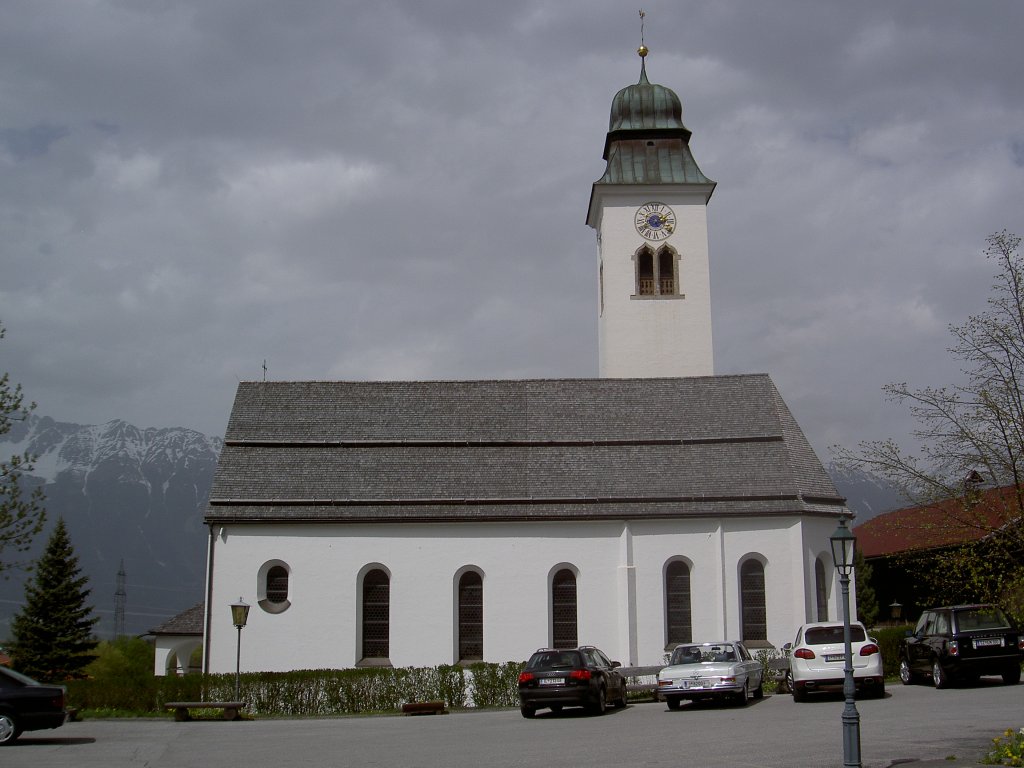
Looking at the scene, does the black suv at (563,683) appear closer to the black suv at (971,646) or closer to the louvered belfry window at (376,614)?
the black suv at (971,646)

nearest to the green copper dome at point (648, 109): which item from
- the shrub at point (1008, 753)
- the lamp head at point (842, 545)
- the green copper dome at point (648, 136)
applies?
the green copper dome at point (648, 136)

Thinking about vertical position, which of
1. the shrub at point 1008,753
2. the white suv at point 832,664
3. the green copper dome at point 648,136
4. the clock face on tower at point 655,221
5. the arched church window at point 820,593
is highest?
the green copper dome at point 648,136

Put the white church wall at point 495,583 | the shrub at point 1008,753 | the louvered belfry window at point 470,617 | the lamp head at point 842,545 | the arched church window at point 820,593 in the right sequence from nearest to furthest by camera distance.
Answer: the shrub at point 1008,753, the lamp head at point 842,545, the white church wall at point 495,583, the louvered belfry window at point 470,617, the arched church window at point 820,593

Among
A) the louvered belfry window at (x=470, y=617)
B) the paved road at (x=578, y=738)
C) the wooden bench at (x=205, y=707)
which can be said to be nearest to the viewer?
the paved road at (x=578, y=738)

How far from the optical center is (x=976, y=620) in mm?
26281

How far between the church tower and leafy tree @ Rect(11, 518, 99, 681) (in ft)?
99.9

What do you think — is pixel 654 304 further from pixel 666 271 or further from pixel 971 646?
pixel 971 646

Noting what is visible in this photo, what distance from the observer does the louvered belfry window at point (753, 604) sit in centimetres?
3491

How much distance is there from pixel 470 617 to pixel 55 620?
100ft

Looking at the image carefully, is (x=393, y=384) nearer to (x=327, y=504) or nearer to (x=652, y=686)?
(x=327, y=504)

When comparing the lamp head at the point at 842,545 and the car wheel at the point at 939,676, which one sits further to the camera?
the car wheel at the point at 939,676

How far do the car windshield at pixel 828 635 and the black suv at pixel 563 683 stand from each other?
496 centimetres

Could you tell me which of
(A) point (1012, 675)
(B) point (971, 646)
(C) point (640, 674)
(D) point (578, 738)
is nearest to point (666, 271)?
(C) point (640, 674)

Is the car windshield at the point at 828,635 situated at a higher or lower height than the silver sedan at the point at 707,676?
higher
